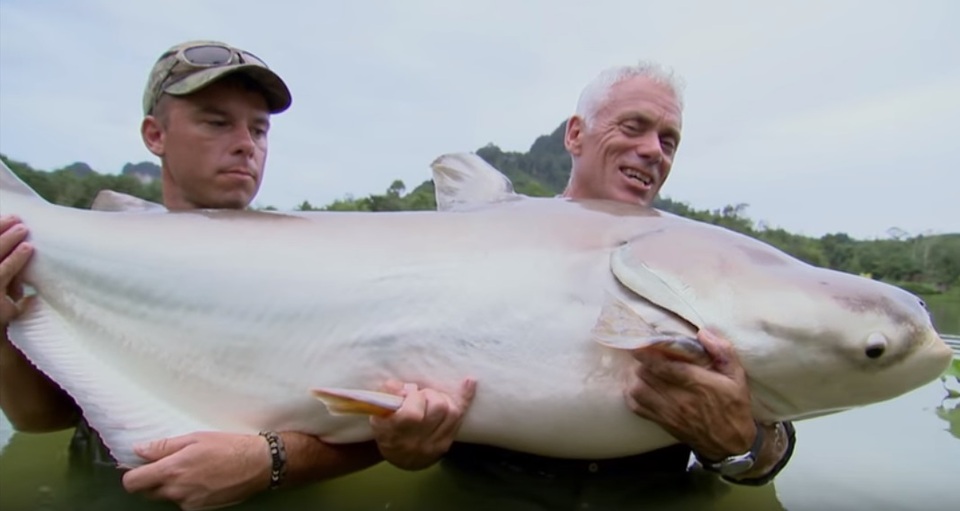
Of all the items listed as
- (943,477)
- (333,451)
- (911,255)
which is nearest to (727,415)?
(333,451)

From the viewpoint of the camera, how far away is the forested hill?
28.4 metres

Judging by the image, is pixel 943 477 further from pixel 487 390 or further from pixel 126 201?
pixel 126 201

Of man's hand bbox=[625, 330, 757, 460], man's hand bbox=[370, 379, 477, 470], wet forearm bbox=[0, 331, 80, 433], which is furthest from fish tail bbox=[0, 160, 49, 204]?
man's hand bbox=[625, 330, 757, 460]

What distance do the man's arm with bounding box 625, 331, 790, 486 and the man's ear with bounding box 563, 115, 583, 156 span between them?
1450 millimetres

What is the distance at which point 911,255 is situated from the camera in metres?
48.1

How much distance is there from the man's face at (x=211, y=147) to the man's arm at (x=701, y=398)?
1479mm

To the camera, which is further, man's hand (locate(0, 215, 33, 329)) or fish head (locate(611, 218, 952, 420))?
man's hand (locate(0, 215, 33, 329))

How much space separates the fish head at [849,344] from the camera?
1.71 meters

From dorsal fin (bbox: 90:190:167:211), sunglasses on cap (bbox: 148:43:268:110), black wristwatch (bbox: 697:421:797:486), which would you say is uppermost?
sunglasses on cap (bbox: 148:43:268:110)

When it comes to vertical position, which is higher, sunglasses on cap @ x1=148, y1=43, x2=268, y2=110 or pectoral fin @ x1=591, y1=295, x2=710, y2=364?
sunglasses on cap @ x1=148, y1=43, x2=268, y2=110

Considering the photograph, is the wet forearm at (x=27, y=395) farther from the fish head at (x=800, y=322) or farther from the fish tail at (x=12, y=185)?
the fish head at (x=800, y=322)

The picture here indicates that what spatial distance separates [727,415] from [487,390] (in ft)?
1.85

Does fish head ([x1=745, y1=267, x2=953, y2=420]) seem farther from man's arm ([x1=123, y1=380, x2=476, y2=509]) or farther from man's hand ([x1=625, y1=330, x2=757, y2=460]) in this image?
man's arm ([x1=123, y1=380, x2=476, y2=509])

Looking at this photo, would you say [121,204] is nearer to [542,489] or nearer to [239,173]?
[239,173]
